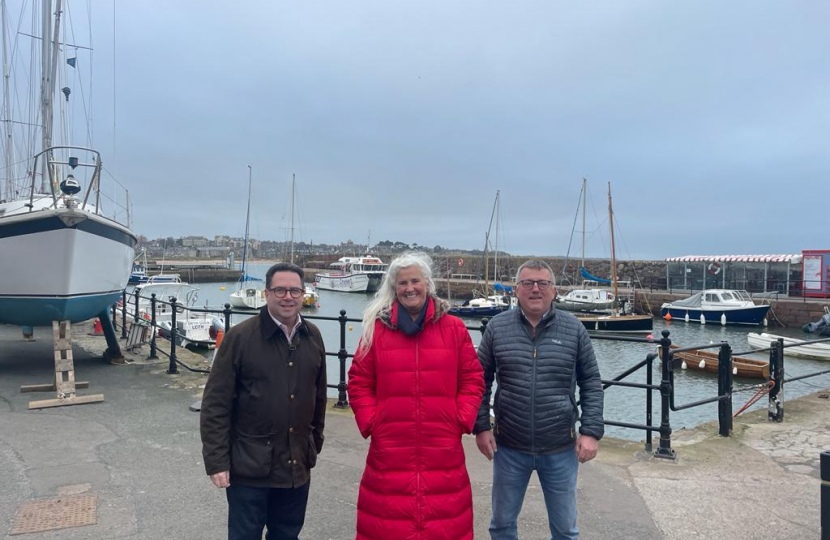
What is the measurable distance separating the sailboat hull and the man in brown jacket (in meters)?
6.78

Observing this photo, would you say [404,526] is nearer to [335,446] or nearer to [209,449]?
[209,449]

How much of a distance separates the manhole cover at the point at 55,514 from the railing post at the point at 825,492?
443cm

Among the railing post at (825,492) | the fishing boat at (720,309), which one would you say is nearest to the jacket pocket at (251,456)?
the railing post at (825,492)

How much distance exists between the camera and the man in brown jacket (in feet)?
8.87

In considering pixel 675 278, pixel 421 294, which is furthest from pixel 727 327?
pixel 421 294

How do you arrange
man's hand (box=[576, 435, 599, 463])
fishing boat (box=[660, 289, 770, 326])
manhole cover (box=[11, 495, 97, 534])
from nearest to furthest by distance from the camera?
1. man's hand (box=[576, 435, 599, 463])
2. manhole cover (box=[11, 495, 97, 534])
3. fishing boat (box=[660, 289, 770, 326])

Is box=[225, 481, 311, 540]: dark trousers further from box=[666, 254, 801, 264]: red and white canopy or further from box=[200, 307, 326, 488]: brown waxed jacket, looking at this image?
box=[666, 254, 801, 264]: red and white canopy

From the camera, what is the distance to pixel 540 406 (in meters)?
2.95

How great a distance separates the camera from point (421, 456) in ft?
8.70

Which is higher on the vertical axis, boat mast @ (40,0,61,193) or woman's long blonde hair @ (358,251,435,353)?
boat mast @ (40,0,61,193)

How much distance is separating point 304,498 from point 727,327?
3807 cm

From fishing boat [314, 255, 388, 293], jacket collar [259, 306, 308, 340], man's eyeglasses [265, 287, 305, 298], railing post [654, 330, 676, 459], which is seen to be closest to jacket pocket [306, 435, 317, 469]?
jacket collar [259, 306, 308, 340]

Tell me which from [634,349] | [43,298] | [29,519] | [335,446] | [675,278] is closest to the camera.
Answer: [29,519]

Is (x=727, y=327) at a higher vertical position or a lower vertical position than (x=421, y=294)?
lower
